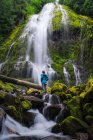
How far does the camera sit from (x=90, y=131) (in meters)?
13.9

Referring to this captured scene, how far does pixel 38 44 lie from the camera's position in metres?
32.8

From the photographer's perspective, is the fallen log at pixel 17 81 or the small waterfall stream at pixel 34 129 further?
the fallen log at pixel 17 81

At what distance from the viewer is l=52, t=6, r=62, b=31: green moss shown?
33.7 meters

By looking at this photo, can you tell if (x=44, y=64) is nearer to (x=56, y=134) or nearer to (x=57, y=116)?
(x=57, y=116)

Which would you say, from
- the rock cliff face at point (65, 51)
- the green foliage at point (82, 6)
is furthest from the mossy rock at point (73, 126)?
the green foliage at point (82, 6)

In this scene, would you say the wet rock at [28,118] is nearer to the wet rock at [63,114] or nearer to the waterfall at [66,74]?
the wet rock at [63,114]

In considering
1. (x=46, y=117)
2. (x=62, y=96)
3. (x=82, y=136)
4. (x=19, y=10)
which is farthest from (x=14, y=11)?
(x=82, y=136)

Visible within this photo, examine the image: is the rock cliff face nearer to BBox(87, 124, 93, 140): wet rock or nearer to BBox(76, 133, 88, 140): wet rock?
BBox(87, 124, 93, 140): wet rock

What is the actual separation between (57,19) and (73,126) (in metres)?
22.8

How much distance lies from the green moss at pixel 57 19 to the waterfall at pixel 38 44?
0.54 meters

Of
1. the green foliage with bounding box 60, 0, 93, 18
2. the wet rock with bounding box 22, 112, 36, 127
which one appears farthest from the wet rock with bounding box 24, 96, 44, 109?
the green foliage with bounding box 60, 0, 93, 18

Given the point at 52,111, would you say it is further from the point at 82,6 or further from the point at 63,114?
the point at 82,6

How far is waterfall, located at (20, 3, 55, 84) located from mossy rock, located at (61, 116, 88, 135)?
14.3 metres

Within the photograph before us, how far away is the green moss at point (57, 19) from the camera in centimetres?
3371
